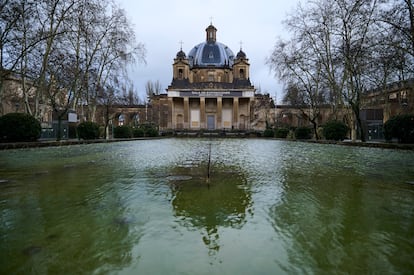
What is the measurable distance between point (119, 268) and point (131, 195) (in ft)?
6.83

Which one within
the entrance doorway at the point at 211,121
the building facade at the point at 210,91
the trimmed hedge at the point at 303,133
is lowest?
the trimmed hedge at the point at 303,133

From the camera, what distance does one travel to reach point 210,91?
182 feet

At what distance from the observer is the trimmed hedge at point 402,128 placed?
14.3 metres

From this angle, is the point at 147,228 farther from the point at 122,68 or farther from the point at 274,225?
the point at 122,68

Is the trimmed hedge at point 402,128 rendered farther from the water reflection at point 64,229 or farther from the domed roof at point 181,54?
the domed roof at point 181,54

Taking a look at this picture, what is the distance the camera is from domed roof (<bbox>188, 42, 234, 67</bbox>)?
204ft

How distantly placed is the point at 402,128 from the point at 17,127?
1963 cm

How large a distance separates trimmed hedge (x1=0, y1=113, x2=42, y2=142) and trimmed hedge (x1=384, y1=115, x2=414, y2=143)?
18942 millimetres

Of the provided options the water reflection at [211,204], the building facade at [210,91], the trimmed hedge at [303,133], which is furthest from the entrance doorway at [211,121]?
the water reflection at [211,204]

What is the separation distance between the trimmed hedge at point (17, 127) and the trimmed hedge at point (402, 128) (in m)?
18.9

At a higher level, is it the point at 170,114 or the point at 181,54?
the point at 181,54

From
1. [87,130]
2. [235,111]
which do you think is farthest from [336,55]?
[235,111]

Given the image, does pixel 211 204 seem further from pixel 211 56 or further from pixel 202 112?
pixel 211 56

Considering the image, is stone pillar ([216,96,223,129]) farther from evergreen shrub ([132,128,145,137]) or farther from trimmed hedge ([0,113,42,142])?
trimmed hedge ([0,113,42,142])
